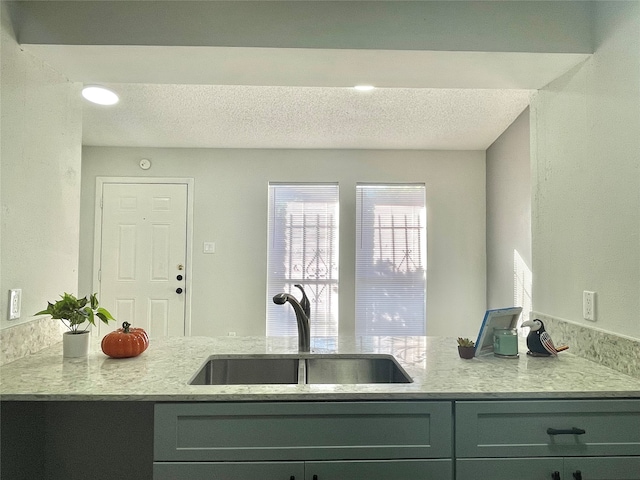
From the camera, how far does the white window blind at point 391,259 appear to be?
4234 millimetres

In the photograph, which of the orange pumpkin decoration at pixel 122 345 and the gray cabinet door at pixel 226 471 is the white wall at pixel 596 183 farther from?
the orange pumpkin decoration at pixel 122 345

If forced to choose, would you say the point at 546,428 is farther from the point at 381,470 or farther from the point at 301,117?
the point at 301,117

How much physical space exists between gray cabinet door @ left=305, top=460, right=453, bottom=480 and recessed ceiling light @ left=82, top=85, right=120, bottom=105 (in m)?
2.60

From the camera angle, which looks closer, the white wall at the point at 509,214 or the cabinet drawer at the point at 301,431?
the cabinet drawer at the point at 301,431

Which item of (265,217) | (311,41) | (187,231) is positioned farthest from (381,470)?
(187,231)

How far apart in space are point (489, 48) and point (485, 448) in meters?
1.42

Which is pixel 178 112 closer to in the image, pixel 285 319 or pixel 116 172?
pixel 116 172

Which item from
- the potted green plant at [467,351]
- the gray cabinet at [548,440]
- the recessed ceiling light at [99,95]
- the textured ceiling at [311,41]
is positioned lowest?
the gray cabinet at [548,440]

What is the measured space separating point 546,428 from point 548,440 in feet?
0.12

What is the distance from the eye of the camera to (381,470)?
113 cm

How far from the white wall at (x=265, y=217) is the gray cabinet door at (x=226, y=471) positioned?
309 centimetres

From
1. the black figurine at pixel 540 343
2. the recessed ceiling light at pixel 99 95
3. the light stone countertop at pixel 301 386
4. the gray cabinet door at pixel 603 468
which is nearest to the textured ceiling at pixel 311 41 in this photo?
the recessed ceiling light at pixel 99 95

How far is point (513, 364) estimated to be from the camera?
1456 millimetres

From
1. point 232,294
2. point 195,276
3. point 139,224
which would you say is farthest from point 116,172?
point 232,294
